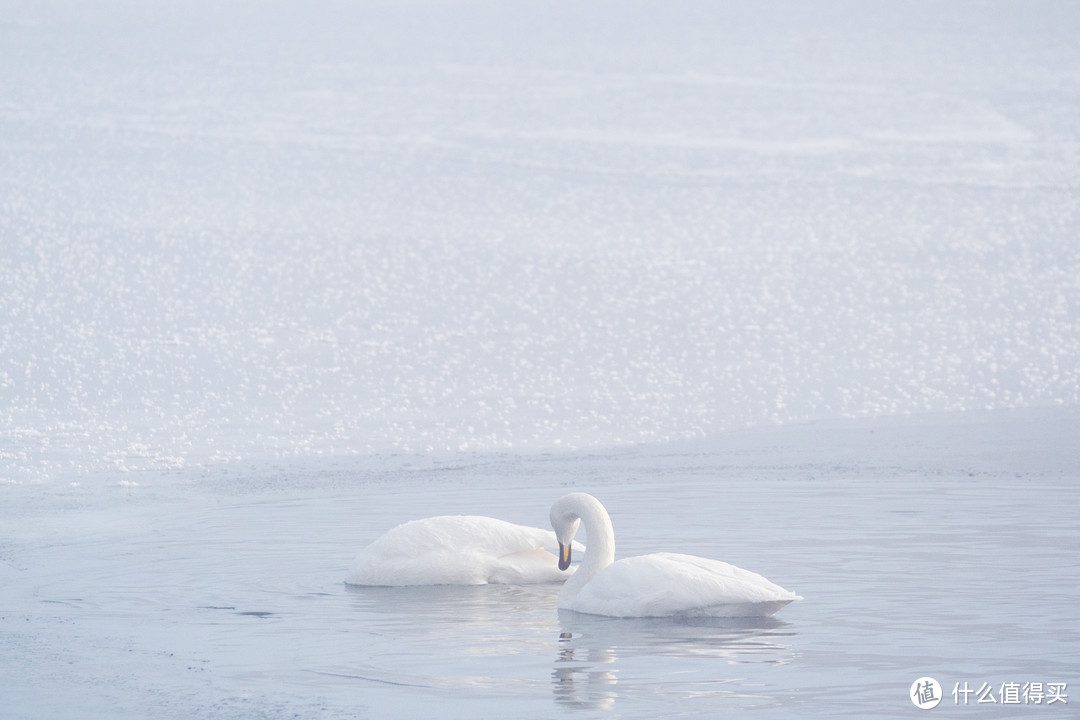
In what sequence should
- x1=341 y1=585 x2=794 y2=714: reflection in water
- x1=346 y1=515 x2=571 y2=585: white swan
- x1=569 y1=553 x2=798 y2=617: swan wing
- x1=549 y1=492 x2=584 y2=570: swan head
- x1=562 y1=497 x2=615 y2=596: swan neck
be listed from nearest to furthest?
x1=341 y1=585 x2=794 y2=714: reflection in water, x1=569 y1=553 x2=798 y2=617: swan wing, x1=562 y1=497 x2=615 y2=596: swan neck, x1=549 y1=492 x2=584 y2=570: swan head, x1=346 y1=515 x2=571 y2=585: white swan

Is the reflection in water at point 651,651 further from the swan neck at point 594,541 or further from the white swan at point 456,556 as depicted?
Result: the white swan at point 456,556

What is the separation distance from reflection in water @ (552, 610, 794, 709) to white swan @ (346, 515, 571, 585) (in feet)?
2.20

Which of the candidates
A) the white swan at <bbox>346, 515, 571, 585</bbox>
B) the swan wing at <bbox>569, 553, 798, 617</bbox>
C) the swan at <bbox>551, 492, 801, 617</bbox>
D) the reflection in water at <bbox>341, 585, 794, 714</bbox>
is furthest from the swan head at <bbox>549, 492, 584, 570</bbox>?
the swan wing at <bbox>569, 553, 798, 617</bbox>

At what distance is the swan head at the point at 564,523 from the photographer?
7.10 metres

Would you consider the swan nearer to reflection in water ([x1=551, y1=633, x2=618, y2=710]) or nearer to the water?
the water

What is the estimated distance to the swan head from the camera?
7.10 metres

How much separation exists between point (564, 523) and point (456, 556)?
1.58 feet

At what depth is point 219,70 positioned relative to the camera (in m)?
25.9

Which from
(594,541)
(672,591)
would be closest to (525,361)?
(594,541)

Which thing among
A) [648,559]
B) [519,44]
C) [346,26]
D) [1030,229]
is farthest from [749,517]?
[346,26]

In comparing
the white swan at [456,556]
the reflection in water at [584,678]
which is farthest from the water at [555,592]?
the white swan at [456,556]

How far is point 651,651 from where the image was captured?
5.89 meters

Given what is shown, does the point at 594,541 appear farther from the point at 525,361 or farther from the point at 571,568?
the point at 525,361

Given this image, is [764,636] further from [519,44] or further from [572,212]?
[519,44]
